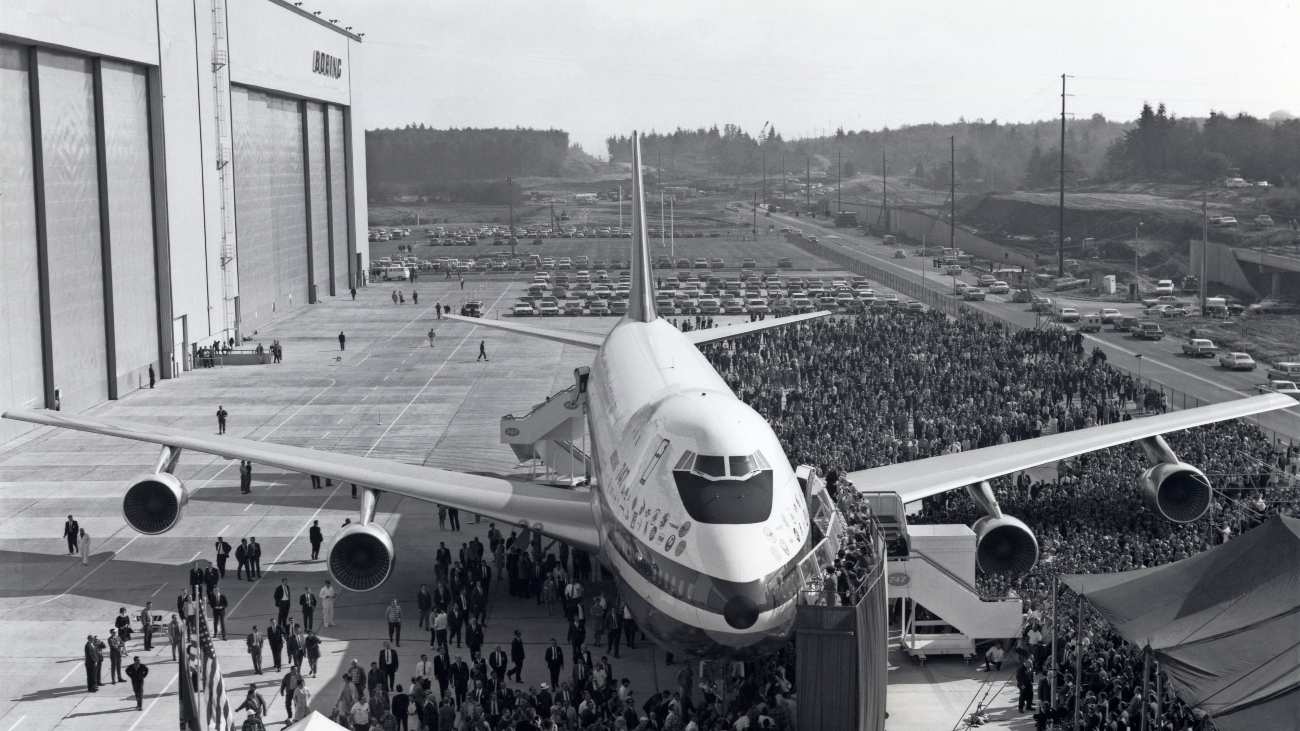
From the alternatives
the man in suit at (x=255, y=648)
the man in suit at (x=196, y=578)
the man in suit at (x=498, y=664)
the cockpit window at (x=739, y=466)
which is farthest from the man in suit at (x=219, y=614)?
the cockpit window at (x=739, y=466)

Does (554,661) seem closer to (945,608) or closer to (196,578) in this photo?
(945,608)

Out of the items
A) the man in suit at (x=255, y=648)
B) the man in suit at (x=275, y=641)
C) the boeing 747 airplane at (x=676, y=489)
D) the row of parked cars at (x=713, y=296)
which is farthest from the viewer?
the row of parked cars at (x=713, y=296)

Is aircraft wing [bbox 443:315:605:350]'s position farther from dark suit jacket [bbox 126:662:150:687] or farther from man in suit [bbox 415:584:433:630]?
dark suit jacket [bbox 126:662:150:687]

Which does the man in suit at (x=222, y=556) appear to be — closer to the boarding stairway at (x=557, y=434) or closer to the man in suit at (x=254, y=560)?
the man in suit at (x=254, y=560)

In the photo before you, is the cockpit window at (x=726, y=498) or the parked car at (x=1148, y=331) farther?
the parked car at (x=1148, y=331)

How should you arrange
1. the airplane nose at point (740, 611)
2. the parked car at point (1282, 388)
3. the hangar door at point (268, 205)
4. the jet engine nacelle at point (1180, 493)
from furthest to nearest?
the hangar door at point (268, 205) < the parked car at point (1282, 388) < the jet engine nacelle at point (1180, 493) < the airplane nose at point (740, 611)

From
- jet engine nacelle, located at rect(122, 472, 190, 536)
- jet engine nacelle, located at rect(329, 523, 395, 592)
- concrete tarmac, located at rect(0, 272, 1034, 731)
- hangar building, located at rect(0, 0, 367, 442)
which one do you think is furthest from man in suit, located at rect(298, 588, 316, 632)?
hangar building, located at rect(0, 0, 367, 442)
